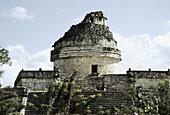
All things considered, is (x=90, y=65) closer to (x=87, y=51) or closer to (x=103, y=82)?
(x=87, y=51)

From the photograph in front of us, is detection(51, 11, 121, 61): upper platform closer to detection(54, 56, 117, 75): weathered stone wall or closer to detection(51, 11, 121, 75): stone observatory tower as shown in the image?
detection(51, 11, 121, 75): stone observatory tower

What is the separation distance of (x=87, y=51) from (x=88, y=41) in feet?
2.07

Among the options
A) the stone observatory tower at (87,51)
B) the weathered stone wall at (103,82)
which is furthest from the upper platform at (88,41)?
the weathered stone wall at (103,82)

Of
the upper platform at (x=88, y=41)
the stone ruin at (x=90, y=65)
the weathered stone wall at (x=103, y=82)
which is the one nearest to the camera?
the weathered stone wall at (x=103, y=82)

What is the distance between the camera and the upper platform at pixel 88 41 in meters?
16.5

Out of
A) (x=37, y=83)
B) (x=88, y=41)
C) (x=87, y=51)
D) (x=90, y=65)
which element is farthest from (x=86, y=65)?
(x=37, y=83)

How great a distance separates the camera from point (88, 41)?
1664 centimetres

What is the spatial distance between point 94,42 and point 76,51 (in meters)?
1.12

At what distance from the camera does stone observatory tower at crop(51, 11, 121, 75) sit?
53.8 ft

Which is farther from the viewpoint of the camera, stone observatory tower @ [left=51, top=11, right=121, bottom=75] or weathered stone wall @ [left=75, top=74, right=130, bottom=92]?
stone observatory tower @ [left=51, top=11, right=121, bottom=75]

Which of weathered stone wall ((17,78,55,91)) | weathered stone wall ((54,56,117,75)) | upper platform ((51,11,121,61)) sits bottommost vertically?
weathered stone wall ((17,78,55,91))

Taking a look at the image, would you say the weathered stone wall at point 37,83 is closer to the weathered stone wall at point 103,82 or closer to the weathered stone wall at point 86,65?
the weathered stone wall at point 103,82

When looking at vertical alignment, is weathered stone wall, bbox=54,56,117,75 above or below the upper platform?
below

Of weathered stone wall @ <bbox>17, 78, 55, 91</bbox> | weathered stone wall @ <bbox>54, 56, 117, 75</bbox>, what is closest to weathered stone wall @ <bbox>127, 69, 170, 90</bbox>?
weathered stone wall @ <bbox>54, 56, 117, 75</bbox>
